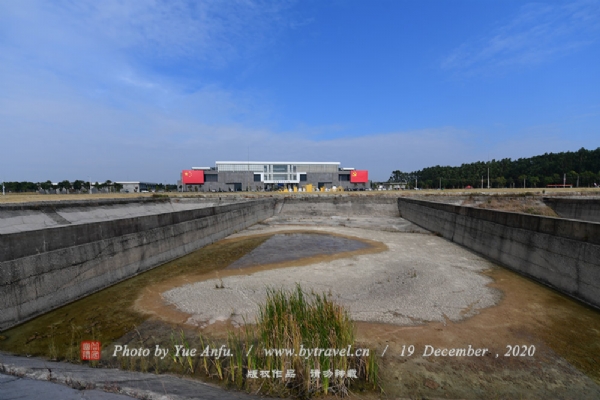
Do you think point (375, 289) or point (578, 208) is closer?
point (375, 289)

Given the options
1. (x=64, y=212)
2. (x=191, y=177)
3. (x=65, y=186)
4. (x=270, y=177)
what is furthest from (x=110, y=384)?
(x=65, y=186)

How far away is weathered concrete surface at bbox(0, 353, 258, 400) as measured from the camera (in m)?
3.09

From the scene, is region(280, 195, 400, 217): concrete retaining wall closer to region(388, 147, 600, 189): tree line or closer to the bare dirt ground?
the bare dirt ground

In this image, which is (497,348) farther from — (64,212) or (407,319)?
(64,212)

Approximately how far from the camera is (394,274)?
9625mm

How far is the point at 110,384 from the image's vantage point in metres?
3.39

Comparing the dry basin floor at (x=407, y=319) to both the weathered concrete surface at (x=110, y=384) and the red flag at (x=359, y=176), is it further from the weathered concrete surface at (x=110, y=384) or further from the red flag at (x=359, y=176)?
the red flag at (x=359, y=176)

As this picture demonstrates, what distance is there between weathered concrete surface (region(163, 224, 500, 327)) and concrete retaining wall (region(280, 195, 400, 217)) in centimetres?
2192

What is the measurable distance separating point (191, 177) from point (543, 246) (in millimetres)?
89254

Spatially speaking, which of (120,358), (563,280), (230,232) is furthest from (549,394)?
(230,232)

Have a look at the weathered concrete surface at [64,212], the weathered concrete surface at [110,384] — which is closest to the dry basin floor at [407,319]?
the weathered concrete surface at [110,384]

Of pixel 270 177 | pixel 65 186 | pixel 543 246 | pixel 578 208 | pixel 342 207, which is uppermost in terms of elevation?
pixel 270 177

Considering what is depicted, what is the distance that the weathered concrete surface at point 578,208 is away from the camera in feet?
72.8

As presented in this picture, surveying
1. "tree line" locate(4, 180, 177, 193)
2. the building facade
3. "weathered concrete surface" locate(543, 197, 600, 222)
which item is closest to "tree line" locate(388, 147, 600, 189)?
the building facade
